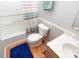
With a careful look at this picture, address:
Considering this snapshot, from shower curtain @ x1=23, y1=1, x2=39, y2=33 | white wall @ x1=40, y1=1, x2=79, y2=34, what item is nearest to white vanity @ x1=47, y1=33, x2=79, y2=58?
white wall @ x1=40, y1=1, x2=79, y2=34

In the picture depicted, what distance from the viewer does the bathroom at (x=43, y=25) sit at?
1.00m

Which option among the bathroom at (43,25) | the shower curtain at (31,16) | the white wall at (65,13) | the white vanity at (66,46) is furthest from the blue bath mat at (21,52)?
the white wall at (65,13)

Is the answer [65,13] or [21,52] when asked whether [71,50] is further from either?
[21,52]

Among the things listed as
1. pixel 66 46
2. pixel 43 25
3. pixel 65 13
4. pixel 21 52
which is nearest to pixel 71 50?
pixel 66 46

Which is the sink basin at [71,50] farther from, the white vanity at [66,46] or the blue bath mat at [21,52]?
the blue bath mat at [21,52]

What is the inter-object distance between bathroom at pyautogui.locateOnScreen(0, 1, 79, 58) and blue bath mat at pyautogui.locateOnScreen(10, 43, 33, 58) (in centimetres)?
3

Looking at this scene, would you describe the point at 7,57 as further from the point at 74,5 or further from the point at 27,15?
the point at 74,5

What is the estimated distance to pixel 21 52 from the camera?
1.73m

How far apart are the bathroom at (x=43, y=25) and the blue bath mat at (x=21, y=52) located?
0.03m

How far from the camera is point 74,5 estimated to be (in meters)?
0.99

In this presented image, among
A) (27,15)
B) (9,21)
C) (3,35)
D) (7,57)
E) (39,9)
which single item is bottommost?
(7,57)

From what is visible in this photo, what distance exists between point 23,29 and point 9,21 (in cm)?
48

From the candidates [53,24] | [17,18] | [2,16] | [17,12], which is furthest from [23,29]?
[53,24]

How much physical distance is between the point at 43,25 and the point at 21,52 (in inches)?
36.9
